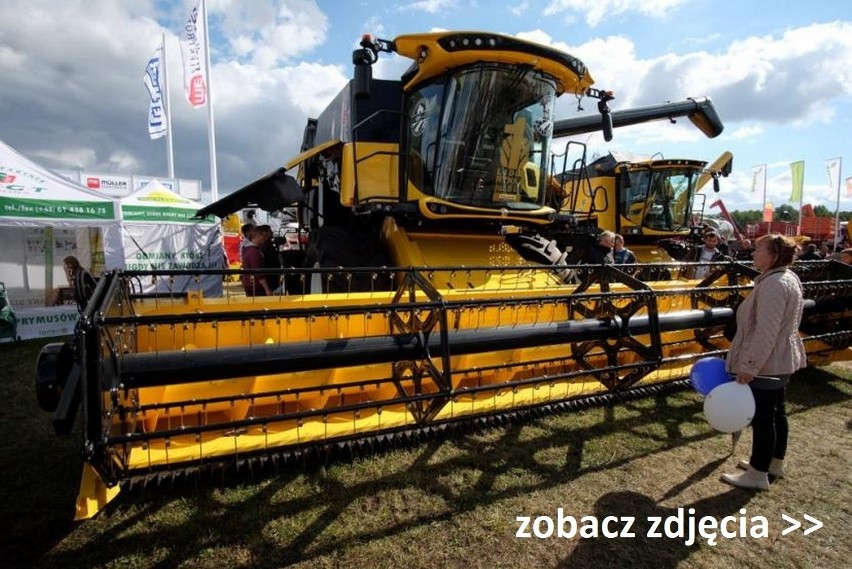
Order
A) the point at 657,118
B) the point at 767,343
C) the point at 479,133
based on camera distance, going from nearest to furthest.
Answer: the point at 767,343 → the point at 479,133 → the point at 657,118

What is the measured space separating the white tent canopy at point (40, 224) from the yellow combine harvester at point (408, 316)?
3.92 meters

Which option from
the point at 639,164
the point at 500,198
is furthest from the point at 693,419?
the point at 639,164

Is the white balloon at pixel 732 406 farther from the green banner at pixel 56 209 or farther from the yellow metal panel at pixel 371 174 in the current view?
the green banner at pixel 56 209

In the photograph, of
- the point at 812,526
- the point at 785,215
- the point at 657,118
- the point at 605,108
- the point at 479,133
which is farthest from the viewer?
the point at 785,215

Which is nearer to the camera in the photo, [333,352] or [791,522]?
[333,352]

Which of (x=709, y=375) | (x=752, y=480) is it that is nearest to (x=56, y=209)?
(x=709, y=375)

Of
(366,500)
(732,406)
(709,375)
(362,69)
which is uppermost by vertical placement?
(362,69)

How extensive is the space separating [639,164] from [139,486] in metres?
10.5

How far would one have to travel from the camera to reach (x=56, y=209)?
7.35 metres

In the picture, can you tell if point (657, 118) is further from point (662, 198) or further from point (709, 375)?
point (709, 375)

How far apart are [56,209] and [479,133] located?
7089 mm

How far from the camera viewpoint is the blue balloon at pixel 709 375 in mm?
2922

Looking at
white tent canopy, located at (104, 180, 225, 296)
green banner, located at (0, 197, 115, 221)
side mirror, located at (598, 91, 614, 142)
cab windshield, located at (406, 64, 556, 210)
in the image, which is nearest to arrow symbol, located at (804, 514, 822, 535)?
cab windshield, located at (406, 64, 556, 210)

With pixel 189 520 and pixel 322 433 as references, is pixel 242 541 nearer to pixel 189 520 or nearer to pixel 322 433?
pixel 189 520
